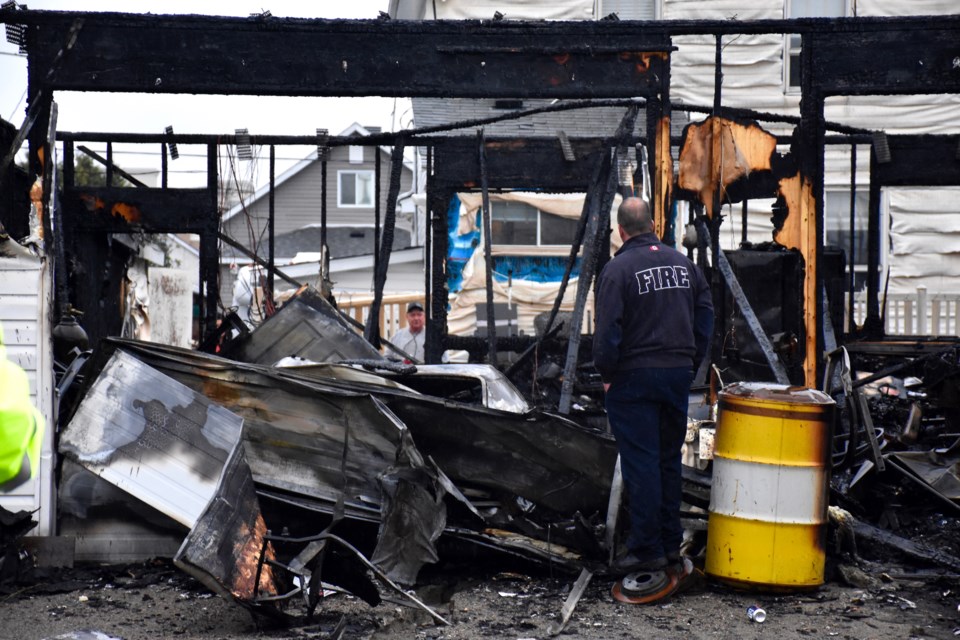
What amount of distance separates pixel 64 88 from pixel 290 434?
2993 millimetres

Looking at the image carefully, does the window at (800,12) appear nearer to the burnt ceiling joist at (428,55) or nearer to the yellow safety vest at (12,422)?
the burnt ceiling joist at (428,55)

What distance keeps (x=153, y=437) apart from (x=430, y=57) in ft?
10.8

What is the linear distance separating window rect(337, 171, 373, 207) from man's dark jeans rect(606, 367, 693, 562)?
34.0 meters

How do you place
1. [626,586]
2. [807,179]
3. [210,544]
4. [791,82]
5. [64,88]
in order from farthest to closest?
[791,82]
[807,179]
[64,88]
[626,586]
[210,544]

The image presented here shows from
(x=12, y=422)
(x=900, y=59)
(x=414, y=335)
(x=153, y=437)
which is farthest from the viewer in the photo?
(x=414, y=335)

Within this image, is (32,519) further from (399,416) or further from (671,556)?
(671,556)

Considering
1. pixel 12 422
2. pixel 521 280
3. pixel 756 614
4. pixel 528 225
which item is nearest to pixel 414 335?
pixel 521 280

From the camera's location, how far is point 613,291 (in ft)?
18.8

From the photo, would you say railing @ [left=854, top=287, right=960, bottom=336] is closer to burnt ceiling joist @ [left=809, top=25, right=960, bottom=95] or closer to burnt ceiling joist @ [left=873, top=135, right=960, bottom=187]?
burnt ceiling joist @ [left=873, top=135, right=960, bottom=187]

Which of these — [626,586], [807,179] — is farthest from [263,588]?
[807,179]

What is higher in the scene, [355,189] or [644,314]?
[355,189]

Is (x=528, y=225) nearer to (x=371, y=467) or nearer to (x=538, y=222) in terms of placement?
(x=538, y=222)

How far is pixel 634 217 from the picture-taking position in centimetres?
592

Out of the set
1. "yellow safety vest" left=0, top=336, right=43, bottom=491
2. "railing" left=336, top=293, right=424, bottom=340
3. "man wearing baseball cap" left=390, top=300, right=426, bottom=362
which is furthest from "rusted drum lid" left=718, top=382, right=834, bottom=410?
"railing" left=336, top=293, right=424, bottom=340
